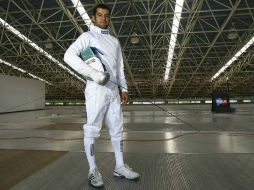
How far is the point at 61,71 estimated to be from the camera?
97.8ft

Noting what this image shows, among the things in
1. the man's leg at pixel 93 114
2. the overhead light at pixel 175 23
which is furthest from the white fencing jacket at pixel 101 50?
the overhead light at pixel 175 23

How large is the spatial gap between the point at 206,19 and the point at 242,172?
1439 cm

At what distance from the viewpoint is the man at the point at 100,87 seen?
2502 mm

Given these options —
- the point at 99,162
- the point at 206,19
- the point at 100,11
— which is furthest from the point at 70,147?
the point at 206,19

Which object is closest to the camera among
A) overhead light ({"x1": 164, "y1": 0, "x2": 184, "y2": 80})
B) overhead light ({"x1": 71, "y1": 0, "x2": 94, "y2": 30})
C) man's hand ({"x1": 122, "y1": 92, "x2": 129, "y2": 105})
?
man's hand ({"x1": 122, "y1": 92, "x2": 129, "y2": 105})

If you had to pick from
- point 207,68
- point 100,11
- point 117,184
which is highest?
point 207,68

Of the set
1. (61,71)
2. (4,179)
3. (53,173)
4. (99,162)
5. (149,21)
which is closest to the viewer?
(4,179)

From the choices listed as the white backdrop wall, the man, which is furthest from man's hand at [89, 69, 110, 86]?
the white backdrop wall

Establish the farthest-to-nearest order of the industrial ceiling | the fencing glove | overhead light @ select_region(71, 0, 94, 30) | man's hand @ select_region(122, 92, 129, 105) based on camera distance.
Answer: the industrial ceiling < overhead light @ select_region(71, 0, 94, 30) < man's hand @ select_region(122, 92, 129, 105) < the fencing glove

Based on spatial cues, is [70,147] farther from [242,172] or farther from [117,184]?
[242,172]

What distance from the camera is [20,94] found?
21641mm

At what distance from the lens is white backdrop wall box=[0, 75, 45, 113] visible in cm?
1950

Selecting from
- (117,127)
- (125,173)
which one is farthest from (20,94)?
(125,173)

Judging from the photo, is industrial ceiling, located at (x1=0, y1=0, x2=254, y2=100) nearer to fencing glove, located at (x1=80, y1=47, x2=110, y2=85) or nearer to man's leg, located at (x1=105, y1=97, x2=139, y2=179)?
fencing glove, located at (x1=80, y1=47, x2=110, y2=85)
